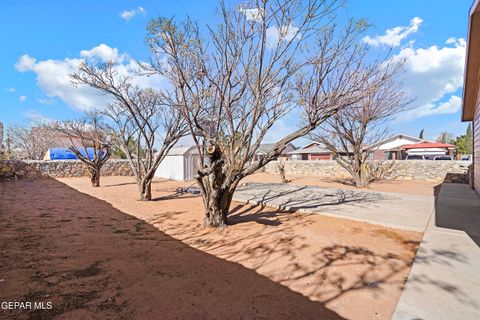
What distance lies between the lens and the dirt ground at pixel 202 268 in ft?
6.63

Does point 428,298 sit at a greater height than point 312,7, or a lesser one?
lesser

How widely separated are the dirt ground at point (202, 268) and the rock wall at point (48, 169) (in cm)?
1110

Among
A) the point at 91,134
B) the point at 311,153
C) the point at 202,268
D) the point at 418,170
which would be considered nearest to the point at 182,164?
the point at 91,134

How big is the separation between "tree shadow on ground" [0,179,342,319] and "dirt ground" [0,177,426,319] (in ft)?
0.03

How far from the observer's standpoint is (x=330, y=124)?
1100cm

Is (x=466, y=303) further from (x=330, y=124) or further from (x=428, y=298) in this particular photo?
(x=330, y=124)

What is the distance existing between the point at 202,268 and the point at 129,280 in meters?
0.80

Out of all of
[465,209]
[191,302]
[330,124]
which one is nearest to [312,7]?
[191,302]

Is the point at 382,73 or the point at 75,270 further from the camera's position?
the point at 382,73

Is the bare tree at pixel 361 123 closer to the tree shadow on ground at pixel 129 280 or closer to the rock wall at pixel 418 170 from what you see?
the rock wall at pixel 418 170

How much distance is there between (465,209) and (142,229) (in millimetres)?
7015

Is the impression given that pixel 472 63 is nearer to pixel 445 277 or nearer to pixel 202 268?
pixel 445 277

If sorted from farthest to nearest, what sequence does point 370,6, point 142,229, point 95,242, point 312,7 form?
point 370,6 < point 142,229 < point 312,7 < point 95,242

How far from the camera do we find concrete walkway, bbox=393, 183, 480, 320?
186 centimetres
